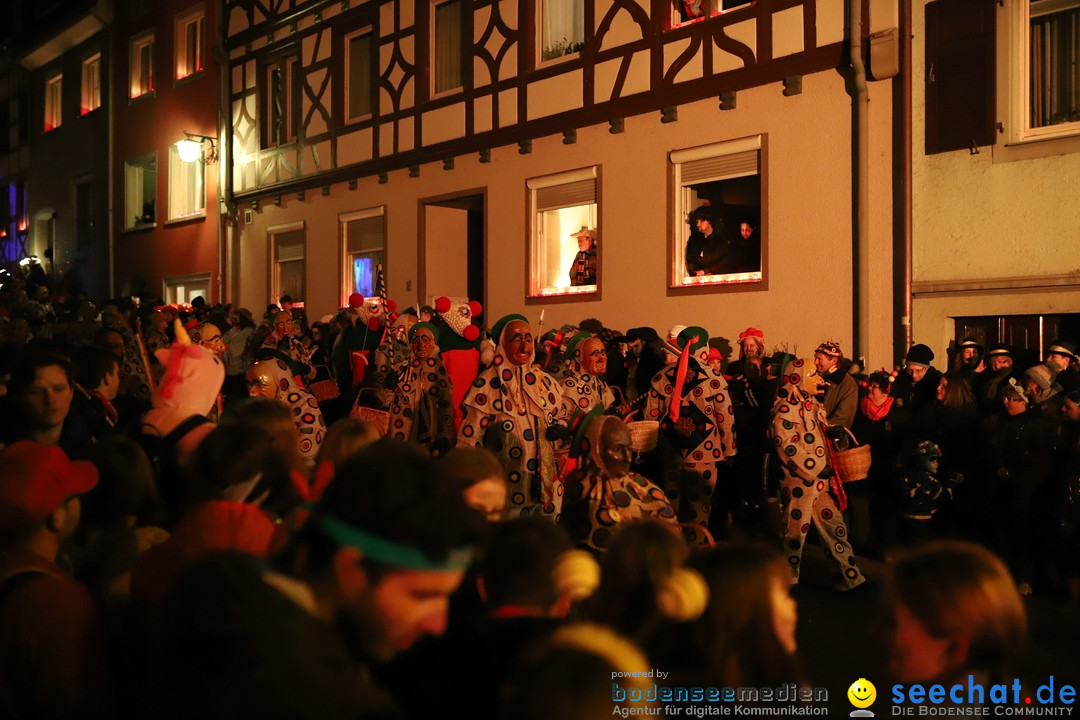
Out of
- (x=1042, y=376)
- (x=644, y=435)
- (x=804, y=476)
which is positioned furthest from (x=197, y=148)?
(x=1042, y=376)

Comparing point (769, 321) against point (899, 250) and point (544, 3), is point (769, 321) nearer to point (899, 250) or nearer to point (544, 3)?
point (899, 250)

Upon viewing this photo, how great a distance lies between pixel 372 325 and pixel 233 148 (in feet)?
38.2

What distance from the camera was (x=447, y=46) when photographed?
16.9m

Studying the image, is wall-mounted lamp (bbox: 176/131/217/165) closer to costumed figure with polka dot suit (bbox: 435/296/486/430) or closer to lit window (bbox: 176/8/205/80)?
lit window (bbox: 176/8/205/80)

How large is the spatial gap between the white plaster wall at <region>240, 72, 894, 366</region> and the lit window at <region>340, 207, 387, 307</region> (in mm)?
374

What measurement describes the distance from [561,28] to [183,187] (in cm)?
1278

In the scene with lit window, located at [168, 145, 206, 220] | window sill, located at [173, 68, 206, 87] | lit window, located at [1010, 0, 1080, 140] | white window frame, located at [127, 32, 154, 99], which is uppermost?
white window frame, located at [127, 32, 154, 99]

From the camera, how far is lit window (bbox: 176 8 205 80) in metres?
23.3

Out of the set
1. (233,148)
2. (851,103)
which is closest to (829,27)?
(851,103)

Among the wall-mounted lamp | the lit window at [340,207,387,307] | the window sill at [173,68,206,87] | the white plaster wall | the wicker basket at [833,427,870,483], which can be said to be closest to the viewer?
the wicker basket at [833,427,870,483]

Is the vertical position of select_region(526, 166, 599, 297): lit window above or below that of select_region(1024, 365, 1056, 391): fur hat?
above

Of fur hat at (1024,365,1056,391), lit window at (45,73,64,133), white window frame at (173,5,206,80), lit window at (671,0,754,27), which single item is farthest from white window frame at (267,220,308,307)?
fur hat at (1024,365,1056,391)

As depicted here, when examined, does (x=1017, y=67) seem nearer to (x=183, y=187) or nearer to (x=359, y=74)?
(x=359, y=74)

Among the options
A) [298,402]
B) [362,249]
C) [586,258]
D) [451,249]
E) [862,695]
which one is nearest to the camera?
[862,695]
